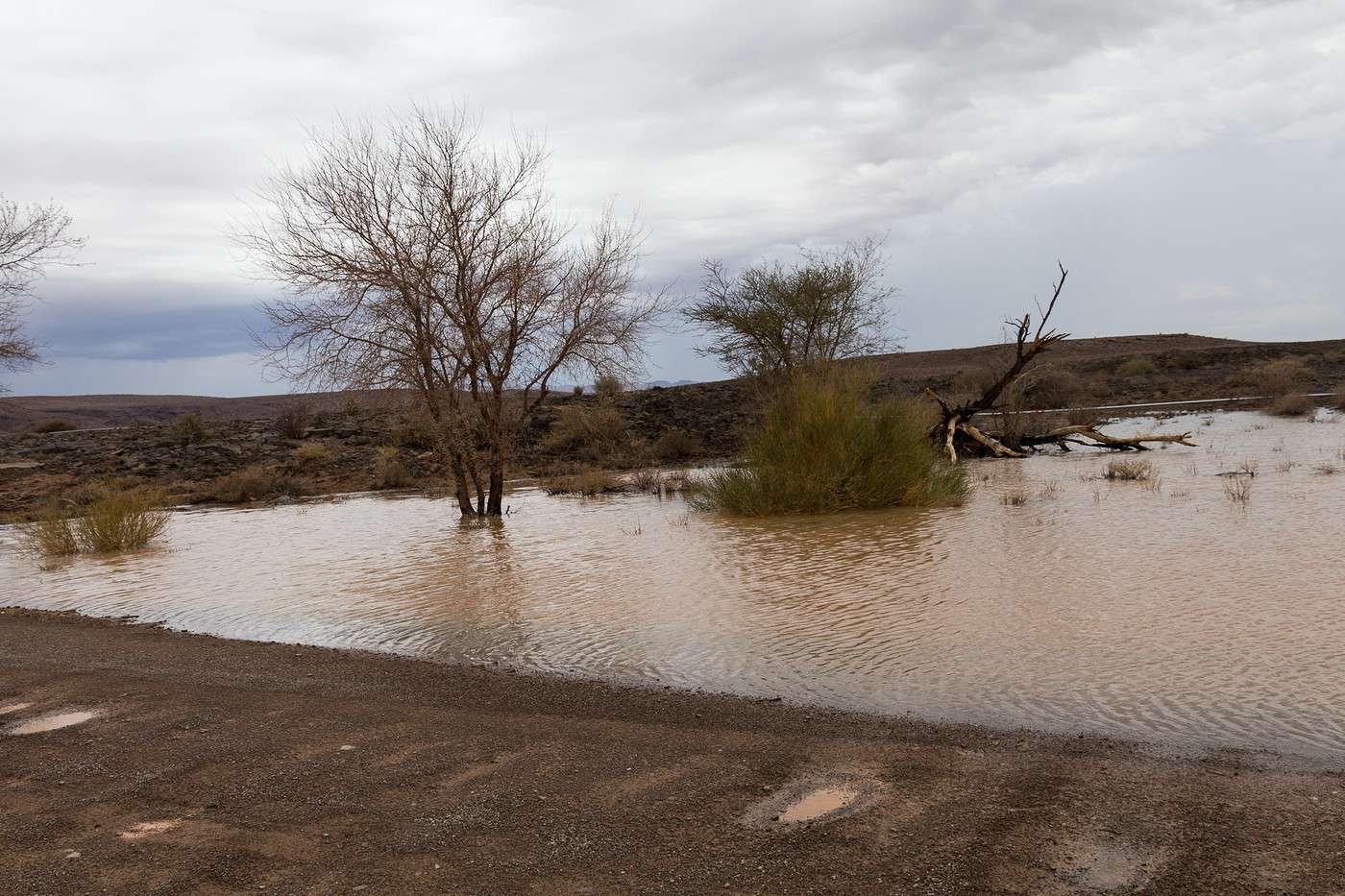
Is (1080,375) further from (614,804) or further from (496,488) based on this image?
(614,804)

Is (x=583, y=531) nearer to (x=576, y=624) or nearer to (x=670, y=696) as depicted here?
(x=576, y=624)

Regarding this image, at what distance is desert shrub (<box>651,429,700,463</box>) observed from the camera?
26.5m

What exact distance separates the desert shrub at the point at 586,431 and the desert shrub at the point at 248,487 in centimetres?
746

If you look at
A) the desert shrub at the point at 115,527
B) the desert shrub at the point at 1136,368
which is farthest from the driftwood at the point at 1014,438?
the desert shrub at the point at 1136,368

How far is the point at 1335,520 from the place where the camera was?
408 inches

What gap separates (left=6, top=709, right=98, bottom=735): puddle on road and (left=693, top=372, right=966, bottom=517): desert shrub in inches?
380

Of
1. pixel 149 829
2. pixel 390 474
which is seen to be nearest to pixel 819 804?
pixel 149 829

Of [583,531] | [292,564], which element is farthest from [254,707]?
[583,531]

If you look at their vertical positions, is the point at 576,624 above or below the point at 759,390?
below

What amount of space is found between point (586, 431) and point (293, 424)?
31.4 ft

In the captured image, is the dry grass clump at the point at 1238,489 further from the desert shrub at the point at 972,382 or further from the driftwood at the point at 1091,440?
the desert shrub at the point at 972,382

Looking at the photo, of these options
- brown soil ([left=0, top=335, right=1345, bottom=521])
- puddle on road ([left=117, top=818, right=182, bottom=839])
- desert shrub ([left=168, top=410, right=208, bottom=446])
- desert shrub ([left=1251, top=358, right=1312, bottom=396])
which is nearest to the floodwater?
puddle on road ([left=117, top=818, right=182, bottom=839])

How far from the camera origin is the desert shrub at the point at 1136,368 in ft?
137

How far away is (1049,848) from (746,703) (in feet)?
7.13
